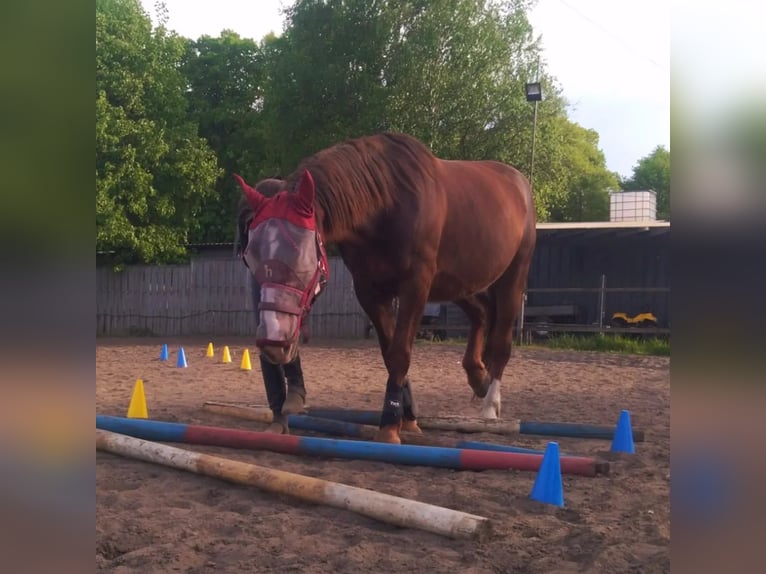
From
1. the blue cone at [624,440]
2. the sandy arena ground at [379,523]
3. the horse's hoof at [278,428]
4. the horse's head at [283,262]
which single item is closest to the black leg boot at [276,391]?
the horse's hoof at [278,428]

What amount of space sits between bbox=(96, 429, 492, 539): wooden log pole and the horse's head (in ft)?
2.04

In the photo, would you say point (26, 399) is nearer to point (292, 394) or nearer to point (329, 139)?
point (292, 394)

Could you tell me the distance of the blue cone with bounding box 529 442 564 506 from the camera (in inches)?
117

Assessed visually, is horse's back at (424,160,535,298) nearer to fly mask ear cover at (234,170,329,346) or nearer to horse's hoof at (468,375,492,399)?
horse's hoof at (468,375,492,399)

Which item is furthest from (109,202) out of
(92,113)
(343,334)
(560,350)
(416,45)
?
(92,113)

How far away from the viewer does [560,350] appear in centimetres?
1277

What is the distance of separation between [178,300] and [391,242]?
47.4 ft

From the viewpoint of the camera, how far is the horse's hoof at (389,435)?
4.11m

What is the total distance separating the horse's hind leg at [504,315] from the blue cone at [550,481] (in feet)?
7.93

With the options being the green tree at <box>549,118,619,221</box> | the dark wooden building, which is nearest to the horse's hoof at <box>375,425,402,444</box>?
the dark wooden building

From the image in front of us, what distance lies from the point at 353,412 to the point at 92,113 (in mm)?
4130

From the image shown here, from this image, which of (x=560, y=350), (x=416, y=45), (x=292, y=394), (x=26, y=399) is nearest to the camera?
(x=26, y=399)

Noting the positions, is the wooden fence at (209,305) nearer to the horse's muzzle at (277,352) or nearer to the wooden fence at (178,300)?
the wooden fence at (178,300)

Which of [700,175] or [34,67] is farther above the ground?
[34,67]
